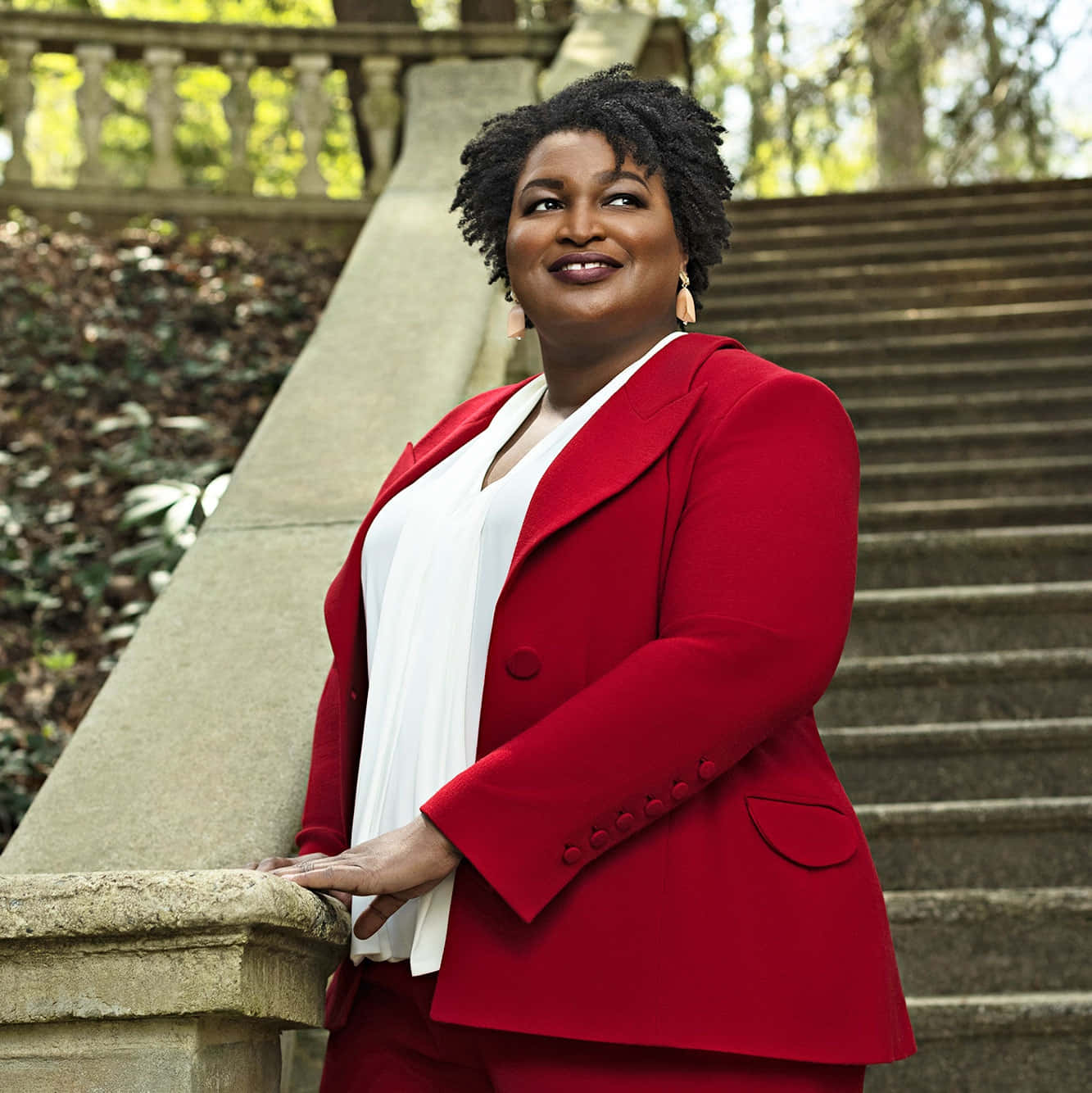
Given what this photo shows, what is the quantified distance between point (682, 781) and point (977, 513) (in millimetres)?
3641

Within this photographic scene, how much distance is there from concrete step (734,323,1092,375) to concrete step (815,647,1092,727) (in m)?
2.46

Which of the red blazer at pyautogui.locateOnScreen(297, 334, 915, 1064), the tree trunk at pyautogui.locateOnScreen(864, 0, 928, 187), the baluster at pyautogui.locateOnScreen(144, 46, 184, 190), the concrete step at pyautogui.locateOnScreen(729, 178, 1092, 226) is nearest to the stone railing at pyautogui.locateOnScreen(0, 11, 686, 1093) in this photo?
the red blazer at pyautogui.locateOnScreen(297, 334, 915, 1064)

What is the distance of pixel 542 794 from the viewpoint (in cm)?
162

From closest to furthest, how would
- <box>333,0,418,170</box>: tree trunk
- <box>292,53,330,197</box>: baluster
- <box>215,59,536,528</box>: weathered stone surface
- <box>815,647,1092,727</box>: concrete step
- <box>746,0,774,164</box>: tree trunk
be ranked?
<box>215,59,536,528</box>: weathered stone surface
<box>815,647,1092,727</box>: concrete step
<box>292,53,330,197</box>: baluster
<box>333,0,418,170</box>: tree trunk
<box>746,0,774,164</box>: tree trunk

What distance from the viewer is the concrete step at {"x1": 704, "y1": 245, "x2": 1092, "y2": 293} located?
7125mm

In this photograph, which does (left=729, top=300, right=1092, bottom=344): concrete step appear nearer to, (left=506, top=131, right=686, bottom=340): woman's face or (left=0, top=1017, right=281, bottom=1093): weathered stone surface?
(left=506, top=131, right=686, bottom=340): woman's face

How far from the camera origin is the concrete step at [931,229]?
7818 millimetres

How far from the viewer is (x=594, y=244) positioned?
6.64ft

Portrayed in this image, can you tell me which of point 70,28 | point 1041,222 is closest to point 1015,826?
point 1041,222

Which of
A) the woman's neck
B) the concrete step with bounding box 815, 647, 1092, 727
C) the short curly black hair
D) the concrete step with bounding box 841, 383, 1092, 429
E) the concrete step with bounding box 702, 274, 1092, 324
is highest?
the short curly black hair

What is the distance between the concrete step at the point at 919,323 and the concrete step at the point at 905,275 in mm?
492

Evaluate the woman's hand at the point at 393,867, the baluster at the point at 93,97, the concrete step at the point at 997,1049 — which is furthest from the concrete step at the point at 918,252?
the woman's hand at the point at 393,867

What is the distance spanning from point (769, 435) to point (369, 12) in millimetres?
8361

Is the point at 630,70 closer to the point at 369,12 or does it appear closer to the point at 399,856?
the point at 399,856
